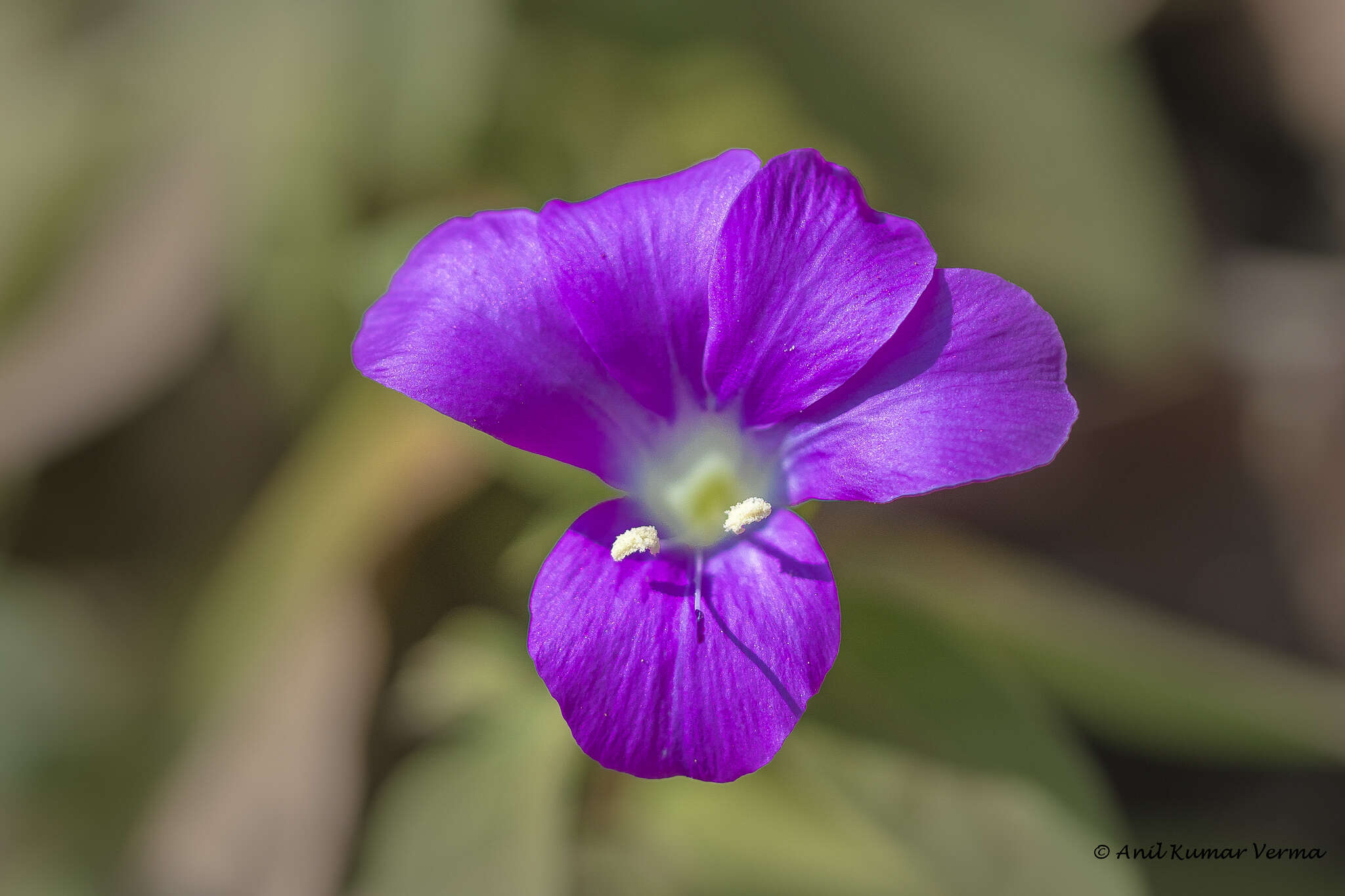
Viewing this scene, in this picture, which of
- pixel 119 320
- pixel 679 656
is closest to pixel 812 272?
pixel 679 656

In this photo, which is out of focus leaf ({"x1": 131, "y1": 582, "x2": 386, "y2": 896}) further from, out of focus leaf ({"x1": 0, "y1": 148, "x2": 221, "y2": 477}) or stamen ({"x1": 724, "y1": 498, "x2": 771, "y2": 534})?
stamen ({"x1": 724, "y1": 498, "x2": 771, "y2": 534})

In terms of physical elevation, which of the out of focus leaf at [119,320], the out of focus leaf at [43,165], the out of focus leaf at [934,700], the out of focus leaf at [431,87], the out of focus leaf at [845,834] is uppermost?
the out of focus leaf at [431,87]

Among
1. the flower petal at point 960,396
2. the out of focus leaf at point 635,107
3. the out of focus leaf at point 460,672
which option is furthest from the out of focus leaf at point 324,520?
the flower petal at point 960,396

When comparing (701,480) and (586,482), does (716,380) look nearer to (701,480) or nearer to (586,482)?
(701,480)

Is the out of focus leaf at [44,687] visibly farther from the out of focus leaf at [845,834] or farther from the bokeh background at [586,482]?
the out of focus leaf at [845,834]

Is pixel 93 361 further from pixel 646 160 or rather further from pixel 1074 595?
pixel 1074 595

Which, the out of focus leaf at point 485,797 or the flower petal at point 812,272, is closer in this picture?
the flower petal at point 812,272
